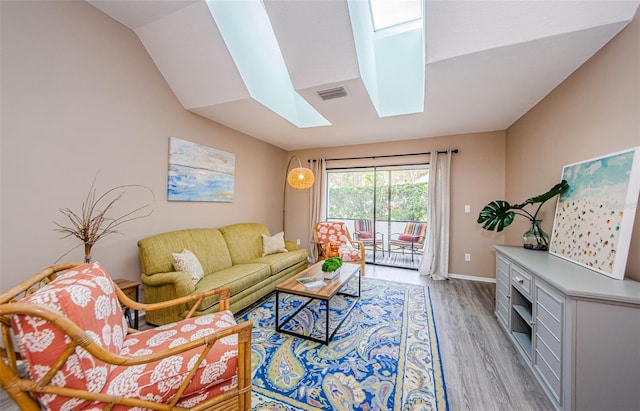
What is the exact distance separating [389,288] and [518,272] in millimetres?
1739

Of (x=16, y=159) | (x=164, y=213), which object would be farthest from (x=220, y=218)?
(x=16, y=159)

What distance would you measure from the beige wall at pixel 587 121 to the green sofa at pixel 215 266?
10.6ft

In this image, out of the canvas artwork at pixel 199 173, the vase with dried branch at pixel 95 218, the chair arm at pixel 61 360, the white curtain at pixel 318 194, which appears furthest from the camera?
the white curtain at pixel 318 194

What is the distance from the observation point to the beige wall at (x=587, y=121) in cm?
161

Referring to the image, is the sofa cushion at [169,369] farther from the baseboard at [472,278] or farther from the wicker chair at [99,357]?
the baseboard at [472,278]

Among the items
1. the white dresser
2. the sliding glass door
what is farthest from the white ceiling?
the white dresser

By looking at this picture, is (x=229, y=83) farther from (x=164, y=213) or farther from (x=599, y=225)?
(x=599, y=225)

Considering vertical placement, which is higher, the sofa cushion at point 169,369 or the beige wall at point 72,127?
the beige wall at point 72,127

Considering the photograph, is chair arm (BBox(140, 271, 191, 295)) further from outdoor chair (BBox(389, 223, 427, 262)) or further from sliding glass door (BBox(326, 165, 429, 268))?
outdoor chair (BBox(389, 223, 427, 262))

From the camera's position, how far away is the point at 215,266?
3.02 metres

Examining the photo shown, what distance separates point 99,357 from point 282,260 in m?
2.58

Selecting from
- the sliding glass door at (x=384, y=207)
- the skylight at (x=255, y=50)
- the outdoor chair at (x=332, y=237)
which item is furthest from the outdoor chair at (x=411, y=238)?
the skylight at (x=255, y=50)

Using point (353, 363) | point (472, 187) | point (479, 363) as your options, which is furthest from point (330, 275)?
point (472, 187)

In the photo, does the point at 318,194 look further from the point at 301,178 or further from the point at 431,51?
the point at 431,51
